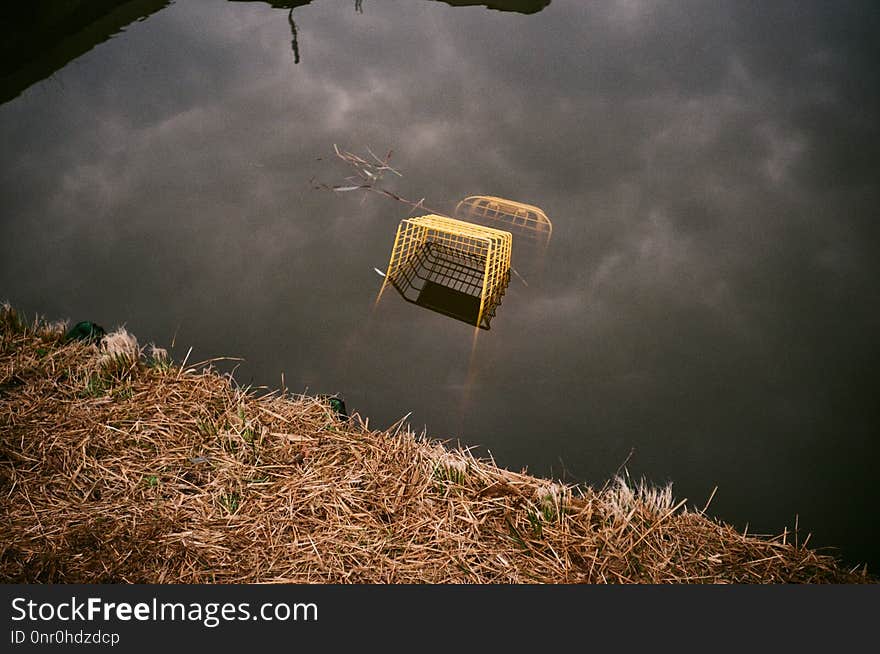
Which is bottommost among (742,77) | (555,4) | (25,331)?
(25,331)

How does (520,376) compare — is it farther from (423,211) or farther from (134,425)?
(134,425)

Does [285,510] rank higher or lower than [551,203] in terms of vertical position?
lower

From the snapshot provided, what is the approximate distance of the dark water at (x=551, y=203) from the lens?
2.78m

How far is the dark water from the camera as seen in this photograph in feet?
9.13

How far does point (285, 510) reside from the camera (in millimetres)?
1935

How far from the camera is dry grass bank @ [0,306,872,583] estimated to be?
1.77m

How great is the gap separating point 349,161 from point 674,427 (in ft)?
8.93

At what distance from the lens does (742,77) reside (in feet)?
15.9

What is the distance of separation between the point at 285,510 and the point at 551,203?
8.90 feet

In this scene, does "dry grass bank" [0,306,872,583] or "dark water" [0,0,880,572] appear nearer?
"dry grass bank" [0,306,872,583]

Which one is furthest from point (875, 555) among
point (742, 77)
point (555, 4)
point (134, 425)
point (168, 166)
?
point (555, 4)

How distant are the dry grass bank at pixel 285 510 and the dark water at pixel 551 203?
603 millimetres

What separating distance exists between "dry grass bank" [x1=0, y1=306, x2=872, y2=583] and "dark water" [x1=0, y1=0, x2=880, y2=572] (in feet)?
1.98

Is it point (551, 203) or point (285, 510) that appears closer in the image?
point (285, 510)
